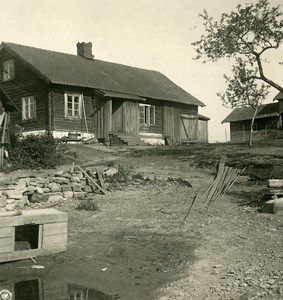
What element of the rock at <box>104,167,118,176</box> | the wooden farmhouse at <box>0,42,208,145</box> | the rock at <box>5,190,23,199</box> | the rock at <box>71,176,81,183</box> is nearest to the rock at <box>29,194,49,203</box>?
the rock at <box>5,190,23,199</box>

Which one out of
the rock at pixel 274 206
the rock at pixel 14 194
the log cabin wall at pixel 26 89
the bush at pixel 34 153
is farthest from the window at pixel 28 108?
the rock at pixel 274 206

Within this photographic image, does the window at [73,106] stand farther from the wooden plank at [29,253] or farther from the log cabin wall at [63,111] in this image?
the wooden plank at [29,253]

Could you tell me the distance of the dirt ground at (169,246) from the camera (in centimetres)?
614

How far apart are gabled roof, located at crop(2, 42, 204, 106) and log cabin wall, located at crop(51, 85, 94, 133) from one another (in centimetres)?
67

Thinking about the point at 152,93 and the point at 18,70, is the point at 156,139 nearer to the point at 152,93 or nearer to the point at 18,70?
the point at 152,93

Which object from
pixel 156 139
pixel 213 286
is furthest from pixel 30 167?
pixel 156 139

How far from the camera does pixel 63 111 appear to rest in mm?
26562

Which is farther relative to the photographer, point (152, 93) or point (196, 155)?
point (152, 93)

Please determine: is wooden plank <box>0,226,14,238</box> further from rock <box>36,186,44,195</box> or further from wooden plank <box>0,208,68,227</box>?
rock <box>36,186,44,195</box>

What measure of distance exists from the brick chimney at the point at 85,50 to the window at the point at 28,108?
6893mm

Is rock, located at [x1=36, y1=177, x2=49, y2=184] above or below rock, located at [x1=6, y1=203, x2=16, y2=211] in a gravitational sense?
above

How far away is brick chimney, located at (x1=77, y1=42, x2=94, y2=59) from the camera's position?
32.7m

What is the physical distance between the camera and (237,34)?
22016mm

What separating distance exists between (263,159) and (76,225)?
37.6 feet
